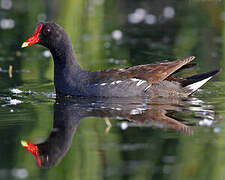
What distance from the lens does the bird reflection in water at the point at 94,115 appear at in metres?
6.11

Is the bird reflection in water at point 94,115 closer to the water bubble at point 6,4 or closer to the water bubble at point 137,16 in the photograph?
the water bubble at point 137,16

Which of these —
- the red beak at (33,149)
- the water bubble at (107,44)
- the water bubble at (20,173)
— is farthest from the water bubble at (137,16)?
the water bubble at (20,173)

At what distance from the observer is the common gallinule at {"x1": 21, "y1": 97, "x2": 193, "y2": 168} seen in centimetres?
609

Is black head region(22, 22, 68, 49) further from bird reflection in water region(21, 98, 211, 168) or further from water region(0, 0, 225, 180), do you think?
bird reflection in water region(21, 98, 211, 168)

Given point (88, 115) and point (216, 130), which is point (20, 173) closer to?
point (88, 115)

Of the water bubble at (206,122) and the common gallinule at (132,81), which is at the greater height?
the common gallinule at (132,81)

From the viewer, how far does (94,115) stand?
7402mm

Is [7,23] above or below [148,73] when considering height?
above

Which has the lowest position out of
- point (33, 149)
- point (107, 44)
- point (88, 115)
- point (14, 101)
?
point (33, 149)

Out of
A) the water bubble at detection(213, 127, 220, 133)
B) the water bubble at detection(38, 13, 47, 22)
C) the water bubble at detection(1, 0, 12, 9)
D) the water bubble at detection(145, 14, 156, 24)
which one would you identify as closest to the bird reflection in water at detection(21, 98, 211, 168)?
the water bubble at detection(213, 127, 220, 133)

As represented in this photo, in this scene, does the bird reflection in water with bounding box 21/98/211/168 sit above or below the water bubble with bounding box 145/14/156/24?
below

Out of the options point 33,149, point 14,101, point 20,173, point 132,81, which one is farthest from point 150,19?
point 20,173

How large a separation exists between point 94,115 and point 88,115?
76 millimetres

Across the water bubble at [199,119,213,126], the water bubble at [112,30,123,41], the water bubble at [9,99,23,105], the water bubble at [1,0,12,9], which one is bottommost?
the water bubble at [199,119,213,126]
